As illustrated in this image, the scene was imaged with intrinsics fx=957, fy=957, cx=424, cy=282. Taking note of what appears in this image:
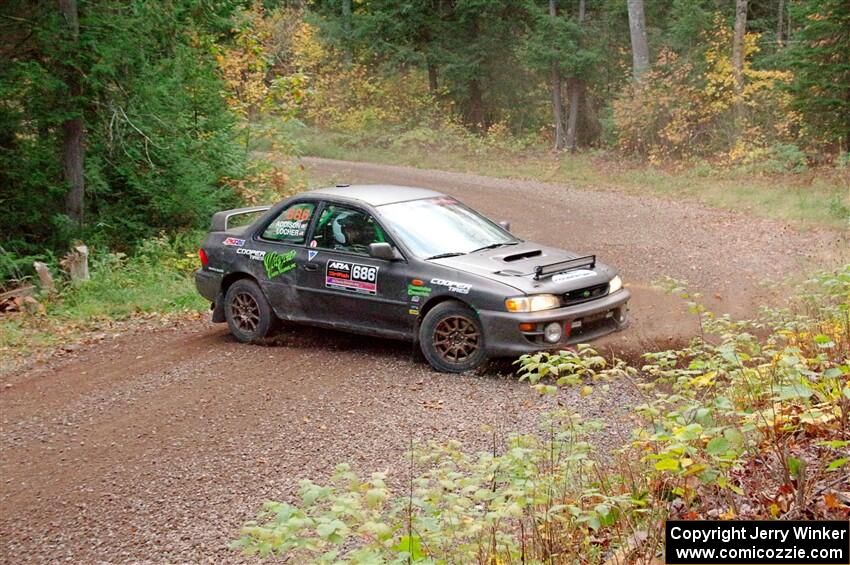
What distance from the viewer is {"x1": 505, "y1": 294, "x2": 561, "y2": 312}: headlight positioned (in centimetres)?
881

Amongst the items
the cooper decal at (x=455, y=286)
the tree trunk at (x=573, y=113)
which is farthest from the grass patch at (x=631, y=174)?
the cooper decal at (x=455, y=286)

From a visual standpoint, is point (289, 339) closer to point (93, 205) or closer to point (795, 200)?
point (93, 205)

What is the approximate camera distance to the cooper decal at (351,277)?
982cm

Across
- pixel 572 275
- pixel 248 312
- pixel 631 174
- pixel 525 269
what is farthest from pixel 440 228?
pixel 631 174

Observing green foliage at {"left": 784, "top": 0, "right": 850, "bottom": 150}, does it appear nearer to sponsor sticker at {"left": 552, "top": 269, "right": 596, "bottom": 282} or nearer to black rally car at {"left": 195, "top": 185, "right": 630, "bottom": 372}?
black rally car at {"left": 195, "top": 185, "right": 630, "bottom": 372}

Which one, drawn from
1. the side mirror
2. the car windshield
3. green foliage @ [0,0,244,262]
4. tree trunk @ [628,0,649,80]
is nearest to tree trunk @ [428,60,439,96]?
tree trunk @ [628,0,649,80]

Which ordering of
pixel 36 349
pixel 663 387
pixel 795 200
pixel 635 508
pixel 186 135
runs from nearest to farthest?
pixel 635 508
pixel 663 387
pixel 36 349
pixel 186 135
pixel 795 200

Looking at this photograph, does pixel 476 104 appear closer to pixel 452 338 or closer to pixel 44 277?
pixel 44 277

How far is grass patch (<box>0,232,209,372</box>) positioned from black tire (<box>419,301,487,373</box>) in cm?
521

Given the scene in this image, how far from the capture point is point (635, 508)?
504cm

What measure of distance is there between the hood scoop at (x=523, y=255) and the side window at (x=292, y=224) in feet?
7.49


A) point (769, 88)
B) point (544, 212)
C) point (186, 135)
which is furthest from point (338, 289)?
point (769, 88)

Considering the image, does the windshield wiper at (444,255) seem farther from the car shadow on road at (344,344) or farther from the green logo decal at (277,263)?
the green logo decal at (277,263)

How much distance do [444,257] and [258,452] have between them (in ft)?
10.2
